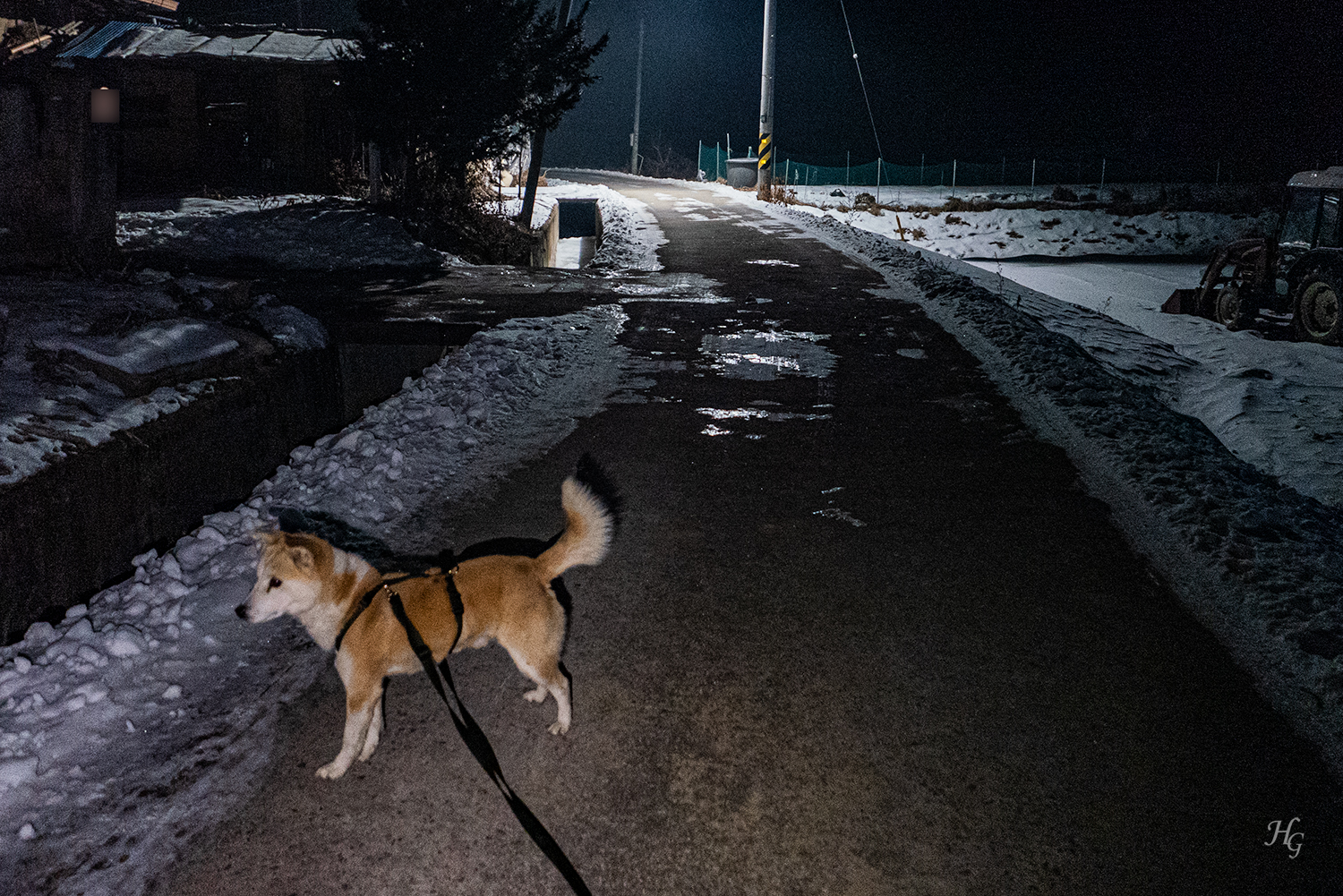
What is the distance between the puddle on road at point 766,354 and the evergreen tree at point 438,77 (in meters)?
10.4

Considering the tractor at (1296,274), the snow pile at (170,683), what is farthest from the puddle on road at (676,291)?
the tractor at (1296,274)

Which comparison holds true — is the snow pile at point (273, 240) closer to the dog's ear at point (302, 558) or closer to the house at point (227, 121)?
the house at point (227, 121)

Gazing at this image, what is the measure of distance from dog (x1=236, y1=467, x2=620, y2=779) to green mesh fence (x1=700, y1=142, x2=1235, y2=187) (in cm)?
3950

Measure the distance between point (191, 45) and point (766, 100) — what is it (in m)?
19.0

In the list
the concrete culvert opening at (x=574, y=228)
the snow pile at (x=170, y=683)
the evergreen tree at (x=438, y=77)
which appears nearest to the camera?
the snow pile at (x=170, y=683)

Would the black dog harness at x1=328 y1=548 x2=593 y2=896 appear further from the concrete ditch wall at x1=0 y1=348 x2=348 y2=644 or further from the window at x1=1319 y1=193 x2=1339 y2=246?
the window at x1=1319 y1=193 x2=1339 y2=246

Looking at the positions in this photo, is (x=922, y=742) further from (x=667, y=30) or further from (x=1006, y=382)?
(x=667, y=30)

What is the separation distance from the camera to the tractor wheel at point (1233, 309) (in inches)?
586

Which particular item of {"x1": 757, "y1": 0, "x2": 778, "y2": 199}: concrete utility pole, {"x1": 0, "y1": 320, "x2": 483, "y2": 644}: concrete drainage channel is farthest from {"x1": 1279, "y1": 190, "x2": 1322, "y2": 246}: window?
{"x1": 757, "y1": 0, "x2": 778, "y2": 199}: concrete utility pole

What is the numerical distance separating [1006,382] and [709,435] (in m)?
3.39

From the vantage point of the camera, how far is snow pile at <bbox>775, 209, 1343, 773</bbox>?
3.92m

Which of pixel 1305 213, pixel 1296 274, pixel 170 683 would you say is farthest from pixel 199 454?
pixel 1305 213

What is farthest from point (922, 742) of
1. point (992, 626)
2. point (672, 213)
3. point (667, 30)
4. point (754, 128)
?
point (667, 30)

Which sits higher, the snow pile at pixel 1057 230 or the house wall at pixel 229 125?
the house wall at pixel 229 125
